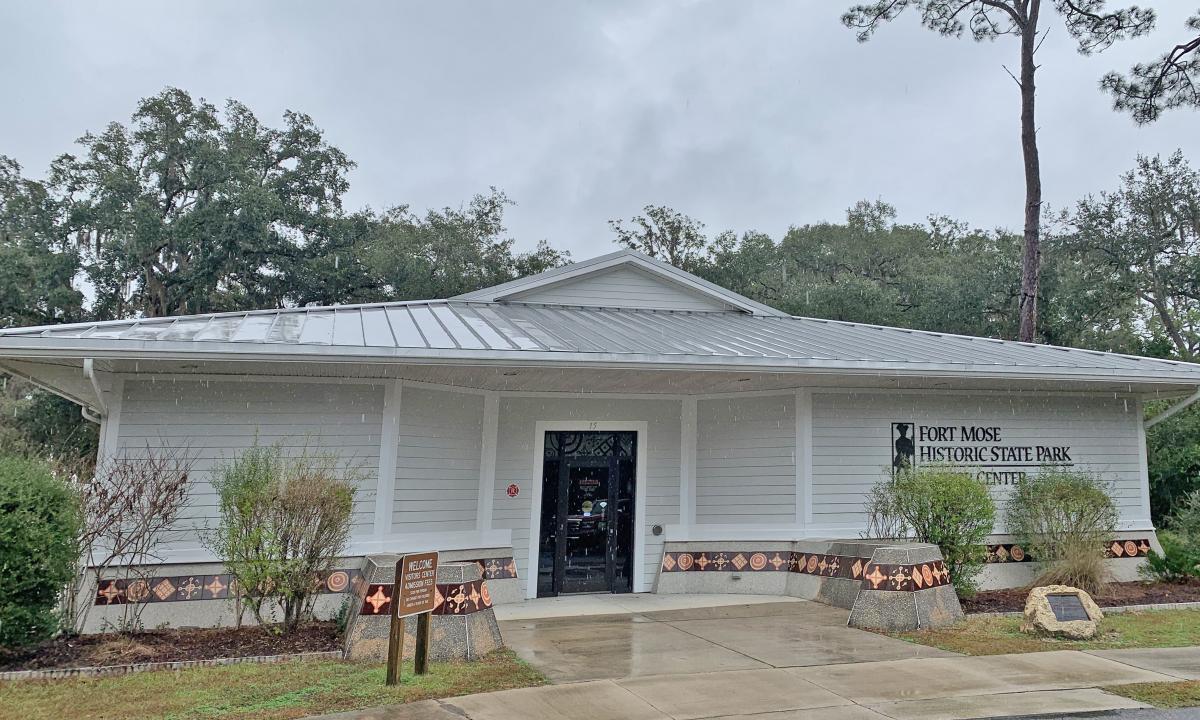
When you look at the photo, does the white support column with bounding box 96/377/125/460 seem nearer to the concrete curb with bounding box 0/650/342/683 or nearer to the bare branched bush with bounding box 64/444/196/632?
the bare branched bush with bounding box 64/444/196/632

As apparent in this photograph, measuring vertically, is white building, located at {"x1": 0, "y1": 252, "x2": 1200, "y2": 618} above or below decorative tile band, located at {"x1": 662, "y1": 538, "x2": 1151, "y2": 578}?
above

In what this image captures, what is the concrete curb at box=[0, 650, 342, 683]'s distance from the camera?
625 cm

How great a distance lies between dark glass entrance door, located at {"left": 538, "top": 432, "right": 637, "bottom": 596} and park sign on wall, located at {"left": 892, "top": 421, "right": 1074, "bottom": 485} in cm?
387

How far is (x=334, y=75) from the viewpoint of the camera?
989 inches

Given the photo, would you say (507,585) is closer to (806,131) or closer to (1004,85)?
(1004,85)

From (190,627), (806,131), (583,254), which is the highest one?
(806,131)

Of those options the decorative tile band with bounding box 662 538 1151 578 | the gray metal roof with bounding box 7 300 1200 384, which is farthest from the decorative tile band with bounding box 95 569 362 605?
the decorative tile band with bounding box 662 538 1151 578

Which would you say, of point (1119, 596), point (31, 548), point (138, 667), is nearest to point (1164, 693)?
point (1119, 596)

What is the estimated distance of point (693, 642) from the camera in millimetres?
7910

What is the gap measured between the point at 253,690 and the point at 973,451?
9.67m

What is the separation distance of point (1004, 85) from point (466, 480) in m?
18.7

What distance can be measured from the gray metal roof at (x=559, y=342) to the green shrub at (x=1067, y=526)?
5.19 feet

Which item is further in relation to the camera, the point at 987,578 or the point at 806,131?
the point at 806,131

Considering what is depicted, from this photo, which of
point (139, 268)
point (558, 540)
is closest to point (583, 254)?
point (139, 268)
